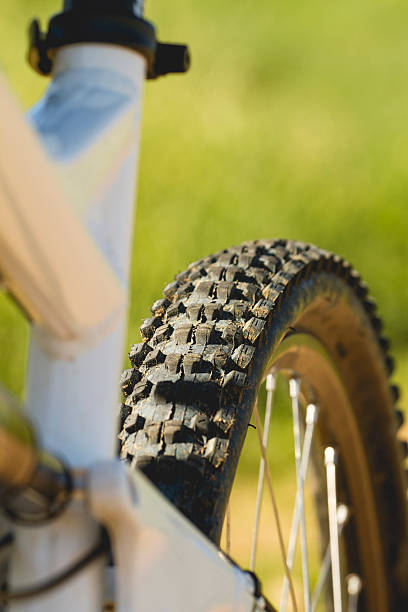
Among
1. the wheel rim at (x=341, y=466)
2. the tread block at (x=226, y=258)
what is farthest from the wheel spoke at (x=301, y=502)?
the tread block at (x=226, y=258)

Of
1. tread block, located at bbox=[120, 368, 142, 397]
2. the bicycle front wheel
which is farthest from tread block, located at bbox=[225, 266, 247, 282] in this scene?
tread block, located at bbox=[120, 368, 142, 397]

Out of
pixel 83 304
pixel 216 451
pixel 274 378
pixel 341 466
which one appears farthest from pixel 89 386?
pixel 341 466

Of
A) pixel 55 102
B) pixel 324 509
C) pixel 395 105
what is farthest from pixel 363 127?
pixel 55 102

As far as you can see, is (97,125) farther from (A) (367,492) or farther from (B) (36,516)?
(A) (367,492)

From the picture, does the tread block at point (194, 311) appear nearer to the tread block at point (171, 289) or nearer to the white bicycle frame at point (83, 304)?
the tread block at point (171, 289)

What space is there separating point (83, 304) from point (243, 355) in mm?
275

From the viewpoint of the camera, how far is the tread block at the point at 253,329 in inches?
22.7

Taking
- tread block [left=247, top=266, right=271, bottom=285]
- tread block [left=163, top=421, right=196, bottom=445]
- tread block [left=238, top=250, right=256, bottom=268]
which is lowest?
tread block [left=163, top=421, right=196, bottom=445]

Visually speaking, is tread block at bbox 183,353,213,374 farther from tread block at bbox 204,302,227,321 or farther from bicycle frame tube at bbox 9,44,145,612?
bicycle frame tube at bbox 9,44,145,612

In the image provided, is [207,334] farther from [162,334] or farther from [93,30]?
[93,30]

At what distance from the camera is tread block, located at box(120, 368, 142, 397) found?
0.60m

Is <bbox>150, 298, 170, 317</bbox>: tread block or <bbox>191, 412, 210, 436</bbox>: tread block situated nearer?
<bbox>191, 412, 210, 436</bbox>: tread block

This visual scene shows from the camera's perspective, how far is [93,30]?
0.33 m

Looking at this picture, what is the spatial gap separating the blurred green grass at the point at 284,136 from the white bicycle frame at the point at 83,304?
1615 millimetres
